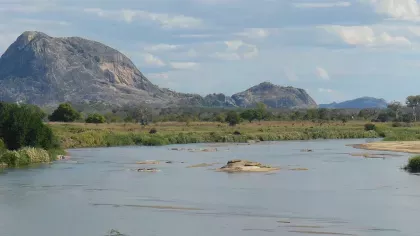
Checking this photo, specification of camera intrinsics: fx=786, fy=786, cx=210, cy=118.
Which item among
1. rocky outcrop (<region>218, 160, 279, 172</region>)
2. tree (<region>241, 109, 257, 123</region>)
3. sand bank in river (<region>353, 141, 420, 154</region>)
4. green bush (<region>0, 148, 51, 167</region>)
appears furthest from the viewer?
tree (<region>241, 109, 257, 123</region>)

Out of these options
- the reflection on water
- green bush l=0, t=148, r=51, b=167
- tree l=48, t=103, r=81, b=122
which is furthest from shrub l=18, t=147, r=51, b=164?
tree l=48, t=103, r=81, b=122

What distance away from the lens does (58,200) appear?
36219mm

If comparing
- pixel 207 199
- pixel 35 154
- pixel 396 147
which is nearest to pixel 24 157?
pixel 35 154

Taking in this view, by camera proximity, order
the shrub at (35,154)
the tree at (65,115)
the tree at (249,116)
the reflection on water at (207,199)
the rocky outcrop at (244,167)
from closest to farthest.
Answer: the reflection on water at (207,199) → the rocky outcrop at (244,167) → the shrub at (35,154) → the tree at (65,115) → the tree at (249,116)

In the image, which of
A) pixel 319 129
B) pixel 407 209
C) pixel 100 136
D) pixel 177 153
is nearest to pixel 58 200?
pixel 407 209

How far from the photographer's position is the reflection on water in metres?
28.6

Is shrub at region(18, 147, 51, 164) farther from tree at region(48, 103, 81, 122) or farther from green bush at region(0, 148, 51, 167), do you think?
tree at region(48, 103, 81, 122)

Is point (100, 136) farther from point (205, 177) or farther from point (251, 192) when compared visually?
point (251, 192)

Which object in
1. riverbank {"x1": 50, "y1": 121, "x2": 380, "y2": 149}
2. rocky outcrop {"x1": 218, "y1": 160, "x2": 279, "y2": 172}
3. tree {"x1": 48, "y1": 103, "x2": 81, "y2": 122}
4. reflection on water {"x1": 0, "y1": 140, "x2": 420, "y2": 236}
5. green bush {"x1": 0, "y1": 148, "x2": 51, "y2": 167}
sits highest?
tree {"x1": 48, "y1": 103, "x2": 81, "y2": 122}

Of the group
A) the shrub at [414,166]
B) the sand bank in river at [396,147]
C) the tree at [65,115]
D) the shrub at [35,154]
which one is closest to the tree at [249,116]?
the tree at [65,115]

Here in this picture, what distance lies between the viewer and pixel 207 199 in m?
36.4

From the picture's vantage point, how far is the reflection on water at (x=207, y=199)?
28594 millimetres

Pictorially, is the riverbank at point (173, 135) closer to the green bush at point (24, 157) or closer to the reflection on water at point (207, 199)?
the green bush at point (24, 157)

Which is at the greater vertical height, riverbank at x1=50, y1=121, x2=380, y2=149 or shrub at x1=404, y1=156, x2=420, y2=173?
riverbank at x1=50, y1=121, x2=380, y2=149
